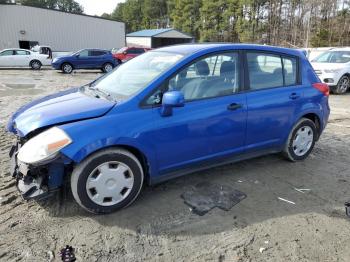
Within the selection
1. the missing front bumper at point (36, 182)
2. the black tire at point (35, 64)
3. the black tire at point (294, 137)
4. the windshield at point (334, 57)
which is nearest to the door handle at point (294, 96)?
the black tire at point (294, 137)

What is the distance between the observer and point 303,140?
4.98m

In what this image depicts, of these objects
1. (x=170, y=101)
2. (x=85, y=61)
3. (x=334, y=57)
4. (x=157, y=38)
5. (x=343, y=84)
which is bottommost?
(x=343, y=84)

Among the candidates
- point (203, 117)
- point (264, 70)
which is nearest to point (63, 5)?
point (264, 70)

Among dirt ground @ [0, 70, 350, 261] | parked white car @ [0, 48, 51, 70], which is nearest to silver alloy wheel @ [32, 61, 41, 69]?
parked white car @ [0, 48, 51, 70]

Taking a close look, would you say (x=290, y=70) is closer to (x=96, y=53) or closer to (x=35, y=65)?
(x=96, y=53)

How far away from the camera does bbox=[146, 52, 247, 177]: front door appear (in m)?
3.58

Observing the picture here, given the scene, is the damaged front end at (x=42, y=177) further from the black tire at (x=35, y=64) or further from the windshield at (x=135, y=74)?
the black tire at (x=35, y=64)

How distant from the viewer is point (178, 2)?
72.4 m

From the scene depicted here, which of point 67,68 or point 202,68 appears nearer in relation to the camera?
point 202,68

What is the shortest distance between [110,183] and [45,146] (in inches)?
28.7

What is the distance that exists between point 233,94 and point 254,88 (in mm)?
371

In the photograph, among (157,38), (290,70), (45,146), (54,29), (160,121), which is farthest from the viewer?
(157,38)

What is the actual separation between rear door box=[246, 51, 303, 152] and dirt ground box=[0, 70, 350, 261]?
56 centimetres

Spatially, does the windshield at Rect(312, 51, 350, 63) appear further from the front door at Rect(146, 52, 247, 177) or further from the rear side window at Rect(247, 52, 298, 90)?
the front door at Rect(146, 52, 247, 177)
